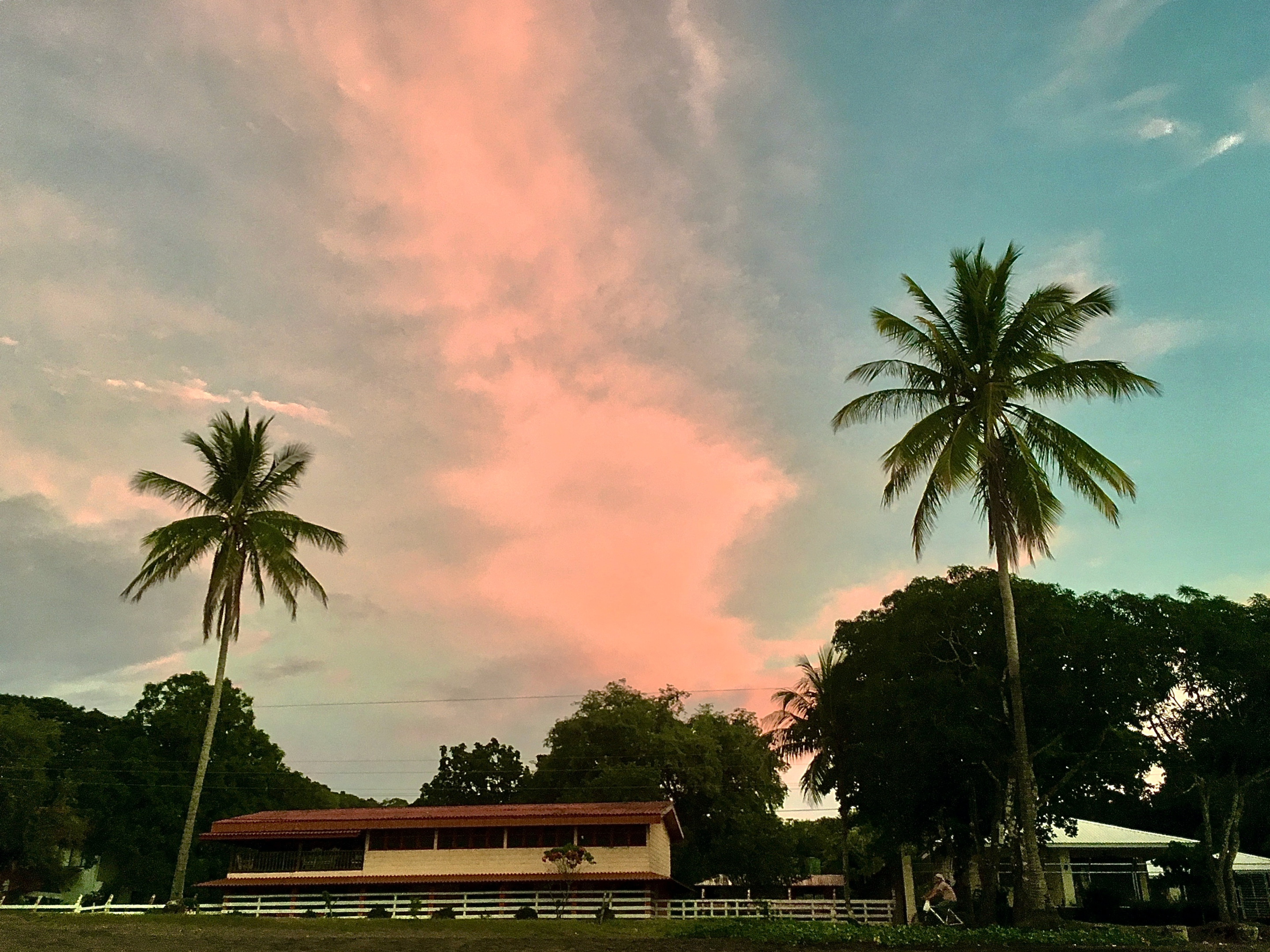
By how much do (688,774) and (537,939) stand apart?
33651 millimetres

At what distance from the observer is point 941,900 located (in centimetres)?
4062

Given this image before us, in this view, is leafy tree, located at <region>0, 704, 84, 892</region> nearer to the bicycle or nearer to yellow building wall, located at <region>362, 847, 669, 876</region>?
yellow building wall, located at <region>362, 847, 669, 876</region>

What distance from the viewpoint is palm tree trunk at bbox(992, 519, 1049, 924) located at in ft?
72.3

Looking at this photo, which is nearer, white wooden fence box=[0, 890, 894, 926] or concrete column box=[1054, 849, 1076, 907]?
white wooden fence box=[0, 890, 894, 926]

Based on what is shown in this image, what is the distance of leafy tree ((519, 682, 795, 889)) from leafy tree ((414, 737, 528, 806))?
6.40 m

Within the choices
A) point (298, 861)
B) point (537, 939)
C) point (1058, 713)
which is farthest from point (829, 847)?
point (537, 939)

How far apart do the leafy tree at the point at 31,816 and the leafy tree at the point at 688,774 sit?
2598 cm

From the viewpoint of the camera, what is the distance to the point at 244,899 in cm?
3653

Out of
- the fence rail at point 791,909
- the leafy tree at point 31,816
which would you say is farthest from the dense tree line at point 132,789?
the fence rail at point 791,909

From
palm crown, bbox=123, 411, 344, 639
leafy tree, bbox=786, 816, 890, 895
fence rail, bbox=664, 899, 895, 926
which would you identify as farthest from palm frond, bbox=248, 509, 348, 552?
leafy tree, bbox=786, 816, 890, 895

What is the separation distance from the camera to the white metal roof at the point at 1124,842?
36594 mm

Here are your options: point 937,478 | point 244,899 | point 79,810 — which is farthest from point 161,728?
point 937,478

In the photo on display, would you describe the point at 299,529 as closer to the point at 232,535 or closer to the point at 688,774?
the point at 232,535

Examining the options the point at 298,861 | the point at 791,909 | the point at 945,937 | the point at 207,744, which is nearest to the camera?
the point at 945,937
